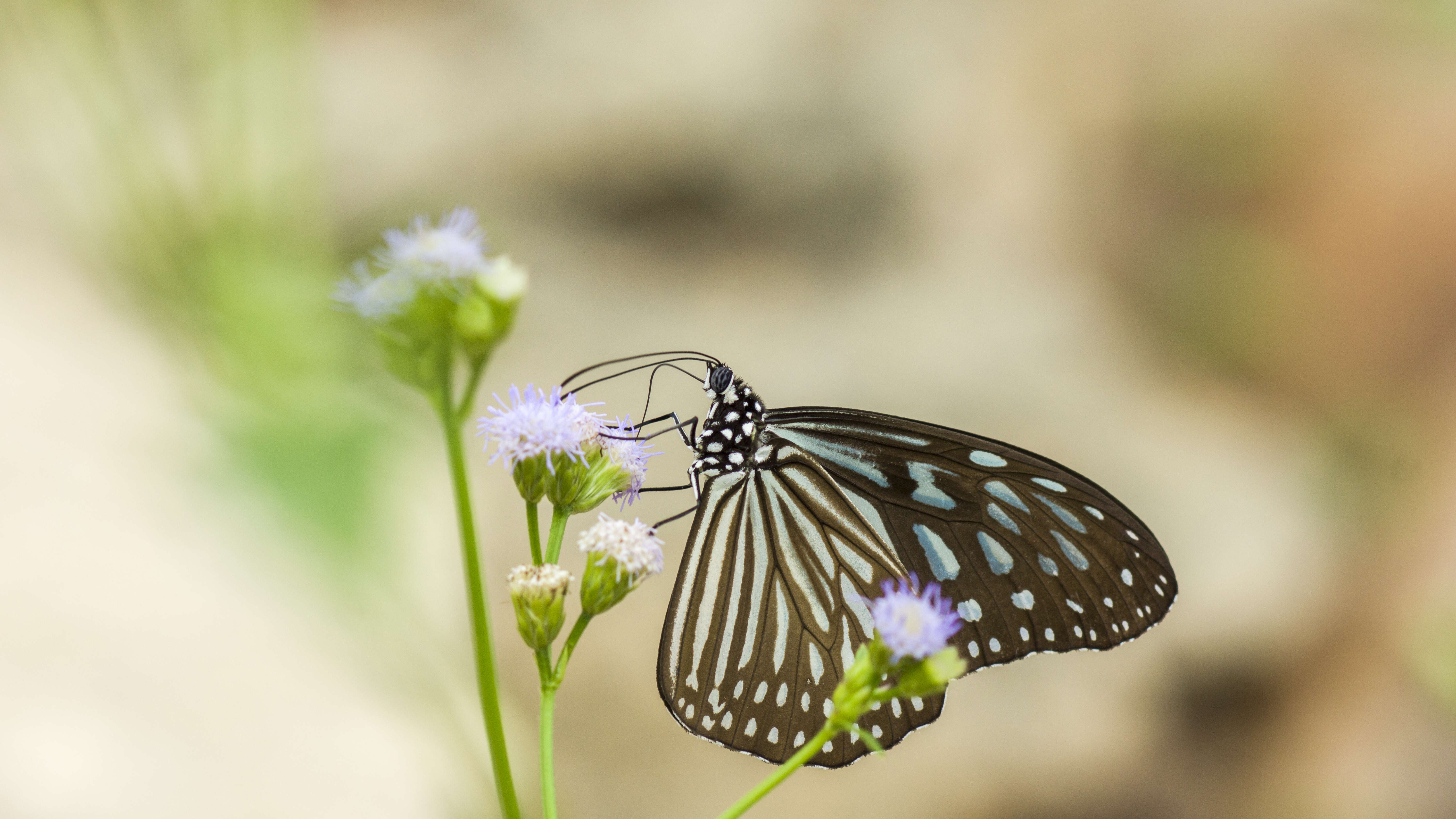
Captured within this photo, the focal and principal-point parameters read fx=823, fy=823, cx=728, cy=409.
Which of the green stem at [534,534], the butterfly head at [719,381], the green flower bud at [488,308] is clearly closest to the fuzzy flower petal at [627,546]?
the green stem at [534,534]

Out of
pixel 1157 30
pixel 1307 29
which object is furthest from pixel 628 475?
pixel 1307 29

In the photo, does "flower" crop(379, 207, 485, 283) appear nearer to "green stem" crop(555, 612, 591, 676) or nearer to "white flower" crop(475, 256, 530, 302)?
"white flower" crop(475, 256, 530, 302)

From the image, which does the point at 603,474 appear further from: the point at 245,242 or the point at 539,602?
the point at 245,242

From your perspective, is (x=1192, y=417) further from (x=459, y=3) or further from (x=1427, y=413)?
(x=459, y=3)

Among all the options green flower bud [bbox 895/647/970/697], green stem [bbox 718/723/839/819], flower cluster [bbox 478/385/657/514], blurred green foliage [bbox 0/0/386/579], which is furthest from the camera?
flower cluster [bbox 478/385/657/514]

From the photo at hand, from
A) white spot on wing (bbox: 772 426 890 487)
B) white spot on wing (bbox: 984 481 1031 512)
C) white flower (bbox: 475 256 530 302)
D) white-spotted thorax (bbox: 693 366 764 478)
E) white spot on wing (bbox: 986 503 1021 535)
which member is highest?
white-spotted thorax (bbox: 693 366 764 478)

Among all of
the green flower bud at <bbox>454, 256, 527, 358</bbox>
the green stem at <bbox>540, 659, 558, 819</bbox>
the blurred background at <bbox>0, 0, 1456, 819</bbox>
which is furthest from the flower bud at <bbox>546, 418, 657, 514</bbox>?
the blurred background at <bbox>0, 0, 1456, 819</bbox>

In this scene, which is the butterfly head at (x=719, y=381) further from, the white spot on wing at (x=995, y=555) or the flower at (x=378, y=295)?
the flower at (x=378, y=295)

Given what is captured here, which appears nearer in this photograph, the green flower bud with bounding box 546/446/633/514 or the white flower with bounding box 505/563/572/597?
the white flower with bounding box 505/563/572/597
